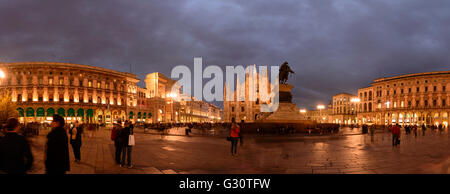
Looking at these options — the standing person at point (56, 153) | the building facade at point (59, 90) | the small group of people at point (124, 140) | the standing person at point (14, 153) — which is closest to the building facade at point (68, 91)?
the building facade at point (59, 90)

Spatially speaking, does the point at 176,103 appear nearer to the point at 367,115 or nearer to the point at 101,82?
the point at 101,82

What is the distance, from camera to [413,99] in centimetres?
7931

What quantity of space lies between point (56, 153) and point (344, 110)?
12461cm

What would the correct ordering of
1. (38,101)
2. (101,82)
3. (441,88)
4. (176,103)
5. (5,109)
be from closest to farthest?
(5,109) < (38,101) < (101,82) < (441,88) < (176,103)

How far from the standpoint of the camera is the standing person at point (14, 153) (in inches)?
→ 151

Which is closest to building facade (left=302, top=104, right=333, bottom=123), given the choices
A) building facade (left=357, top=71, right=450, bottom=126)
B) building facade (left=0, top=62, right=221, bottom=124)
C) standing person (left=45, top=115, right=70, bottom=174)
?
building facade (left=357, top=71, right=450, bottom=126)

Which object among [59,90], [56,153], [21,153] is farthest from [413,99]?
[59,90]

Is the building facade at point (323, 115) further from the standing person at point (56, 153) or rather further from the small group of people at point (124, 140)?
the standing person at point (56, 153)

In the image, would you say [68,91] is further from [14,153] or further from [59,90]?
[14,153]

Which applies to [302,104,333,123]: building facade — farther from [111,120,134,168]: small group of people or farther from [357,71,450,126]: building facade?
[111,120,134,168]: small group of people

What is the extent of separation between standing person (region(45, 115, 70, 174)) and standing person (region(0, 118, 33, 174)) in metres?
0.34
